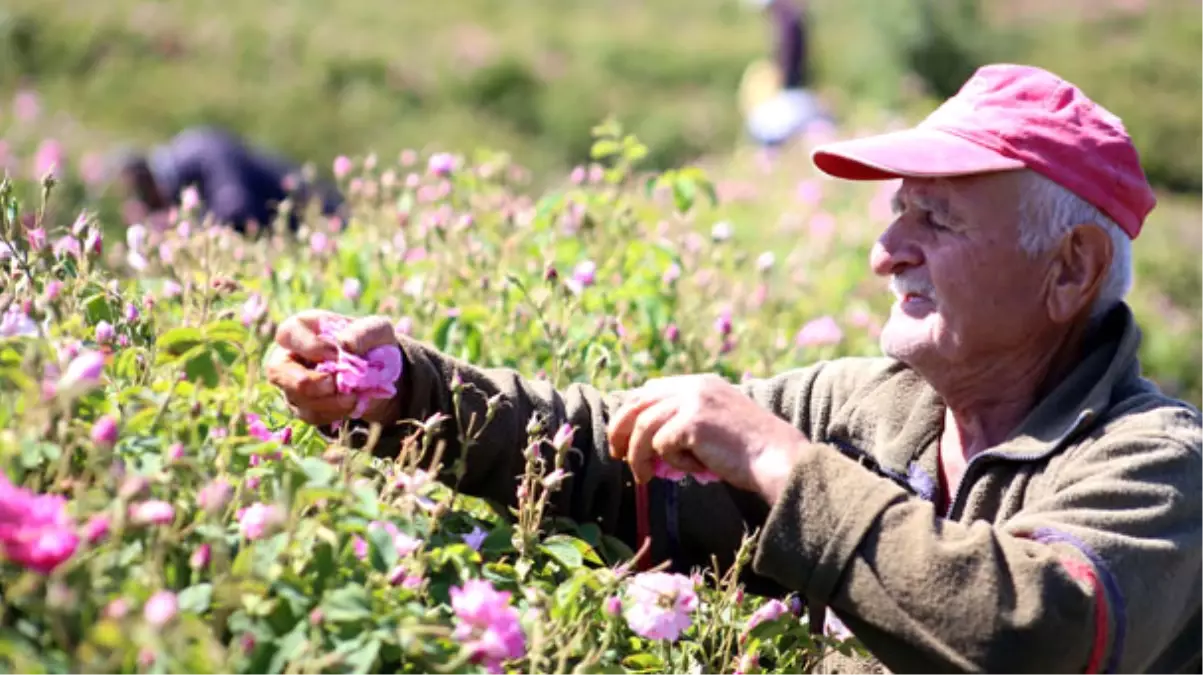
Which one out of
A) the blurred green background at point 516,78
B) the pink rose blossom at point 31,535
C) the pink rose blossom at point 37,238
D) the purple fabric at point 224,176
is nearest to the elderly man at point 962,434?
the pink rose blossom at point 37,238

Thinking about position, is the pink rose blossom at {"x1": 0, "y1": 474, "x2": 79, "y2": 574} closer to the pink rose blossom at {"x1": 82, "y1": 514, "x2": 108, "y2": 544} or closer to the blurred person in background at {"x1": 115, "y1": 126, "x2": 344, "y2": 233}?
the pink rose blossom at {"x1": 82, "y1": 514, "x2": 108, "y2": 544}

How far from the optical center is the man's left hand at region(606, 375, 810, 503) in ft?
6.68

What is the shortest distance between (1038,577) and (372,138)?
43.7ft

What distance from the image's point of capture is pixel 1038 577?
190cm

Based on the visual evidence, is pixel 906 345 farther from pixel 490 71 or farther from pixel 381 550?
pixel 490 71

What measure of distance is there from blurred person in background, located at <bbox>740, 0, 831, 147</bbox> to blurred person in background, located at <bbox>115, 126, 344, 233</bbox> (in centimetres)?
431

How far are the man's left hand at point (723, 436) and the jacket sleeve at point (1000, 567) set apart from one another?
50 millimetres

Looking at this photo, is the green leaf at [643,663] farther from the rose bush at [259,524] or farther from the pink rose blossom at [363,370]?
the pink rose blossom at [363,370]

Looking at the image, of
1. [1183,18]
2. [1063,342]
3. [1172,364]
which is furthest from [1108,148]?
[1183,18]

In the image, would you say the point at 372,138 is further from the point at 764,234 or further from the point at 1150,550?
the point at 1150,550

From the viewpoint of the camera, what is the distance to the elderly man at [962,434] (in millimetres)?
1942

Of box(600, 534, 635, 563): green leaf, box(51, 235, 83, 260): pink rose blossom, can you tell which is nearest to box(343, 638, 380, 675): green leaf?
box(600, 534, 635, 563): green leaf

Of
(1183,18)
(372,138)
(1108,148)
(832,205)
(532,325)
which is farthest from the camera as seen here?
(1183,18)

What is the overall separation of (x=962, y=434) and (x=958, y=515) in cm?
18
